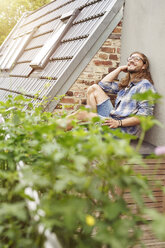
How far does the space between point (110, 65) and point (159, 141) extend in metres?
1.39

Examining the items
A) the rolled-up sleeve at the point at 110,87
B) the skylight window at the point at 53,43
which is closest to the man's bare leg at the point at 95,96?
the rolled-up sleeve at the point at 110,87

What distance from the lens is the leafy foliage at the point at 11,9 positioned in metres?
22.1

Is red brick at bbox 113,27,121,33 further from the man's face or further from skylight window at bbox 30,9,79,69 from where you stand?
skylight window at bbox 30,9,79,69

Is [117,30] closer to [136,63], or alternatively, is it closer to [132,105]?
[136,63]

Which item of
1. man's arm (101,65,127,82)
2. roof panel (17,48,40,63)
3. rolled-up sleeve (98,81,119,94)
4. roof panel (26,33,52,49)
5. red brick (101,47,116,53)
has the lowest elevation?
rolled-up sleeve (98,81,119,94)

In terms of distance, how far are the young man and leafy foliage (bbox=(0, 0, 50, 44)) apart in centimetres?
1953

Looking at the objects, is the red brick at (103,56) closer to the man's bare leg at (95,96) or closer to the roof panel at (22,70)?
the man's bare leg at (95,96)

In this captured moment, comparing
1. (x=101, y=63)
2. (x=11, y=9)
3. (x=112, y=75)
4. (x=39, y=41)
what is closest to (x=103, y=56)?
(x=101, y=63)

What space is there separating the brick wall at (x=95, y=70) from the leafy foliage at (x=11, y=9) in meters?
19.1

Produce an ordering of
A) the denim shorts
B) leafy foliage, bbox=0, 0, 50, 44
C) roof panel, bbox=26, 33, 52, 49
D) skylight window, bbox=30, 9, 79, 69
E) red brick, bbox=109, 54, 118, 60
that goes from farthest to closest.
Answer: leafy foliage, bbox=0, 0, 50, 44
roof panel, bbox=26, 33, 52, 49
skylight window, bbox=30, 9, 79, 69
red brick, bbox=109, 54, 118, 60
the denim shorts

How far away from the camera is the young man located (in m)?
3.53

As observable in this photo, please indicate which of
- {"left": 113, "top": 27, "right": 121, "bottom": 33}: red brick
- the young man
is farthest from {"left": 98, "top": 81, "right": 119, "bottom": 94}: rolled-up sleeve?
{"left": 113, "top": 27, "right": 121, "bottom": 33}: red brick

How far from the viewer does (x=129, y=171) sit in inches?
52.0

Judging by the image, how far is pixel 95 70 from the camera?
4316mm
